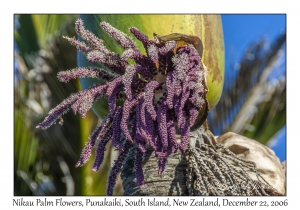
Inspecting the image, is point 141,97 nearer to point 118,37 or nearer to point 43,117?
point 118,37

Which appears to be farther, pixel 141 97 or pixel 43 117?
pixel 43 117

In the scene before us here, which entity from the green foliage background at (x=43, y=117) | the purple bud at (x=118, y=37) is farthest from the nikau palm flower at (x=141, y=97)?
the green foliage background at (x=43, y=117)

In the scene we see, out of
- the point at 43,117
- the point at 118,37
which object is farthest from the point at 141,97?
the point at 43,117

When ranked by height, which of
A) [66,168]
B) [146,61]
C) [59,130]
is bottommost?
[66,168]

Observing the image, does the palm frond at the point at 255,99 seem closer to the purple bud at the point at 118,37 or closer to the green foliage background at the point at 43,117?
the green foliage background at the point at 43,117

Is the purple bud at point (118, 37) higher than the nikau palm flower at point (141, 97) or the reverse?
higher

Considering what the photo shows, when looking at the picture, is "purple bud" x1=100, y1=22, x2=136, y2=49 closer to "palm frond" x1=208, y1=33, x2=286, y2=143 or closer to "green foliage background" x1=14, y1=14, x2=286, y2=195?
"green foliage background" x1=14, y1=14, x2=286, y2=195
